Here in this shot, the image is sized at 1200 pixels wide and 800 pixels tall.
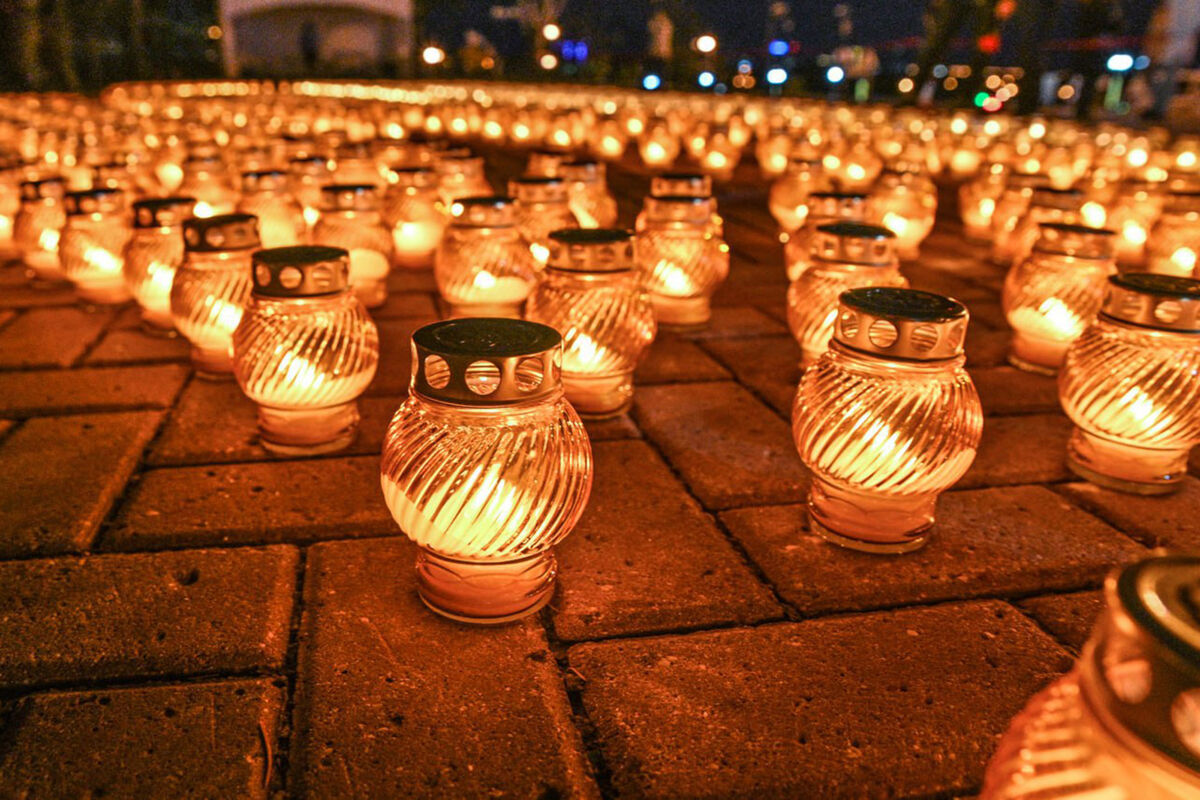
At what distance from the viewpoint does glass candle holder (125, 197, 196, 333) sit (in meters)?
2.35

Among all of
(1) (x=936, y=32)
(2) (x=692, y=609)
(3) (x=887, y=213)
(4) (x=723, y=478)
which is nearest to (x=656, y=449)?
(4) (x=723, y=478)

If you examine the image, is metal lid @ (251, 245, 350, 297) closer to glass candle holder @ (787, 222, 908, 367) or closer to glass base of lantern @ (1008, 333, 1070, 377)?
glass candle holder @ (787, 222, 908, 367)

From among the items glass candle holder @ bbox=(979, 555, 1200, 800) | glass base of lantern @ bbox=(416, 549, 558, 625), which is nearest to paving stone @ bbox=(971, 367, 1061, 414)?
glass base of lantern @ bbox=(416, 549, 558, 625)

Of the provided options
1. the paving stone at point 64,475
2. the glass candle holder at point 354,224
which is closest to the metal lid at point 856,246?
the glass candle holder at point 354,224

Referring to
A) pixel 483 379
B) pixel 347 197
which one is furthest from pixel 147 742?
pixel 347 197

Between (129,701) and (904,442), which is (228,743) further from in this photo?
(904,442)

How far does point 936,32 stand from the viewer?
12.4 meters

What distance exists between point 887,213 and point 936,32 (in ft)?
35.0

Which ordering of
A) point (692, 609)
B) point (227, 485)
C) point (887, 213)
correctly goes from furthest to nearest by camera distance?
1. point (887, 213)
2. point (227, 485)
3. point (692, 609)

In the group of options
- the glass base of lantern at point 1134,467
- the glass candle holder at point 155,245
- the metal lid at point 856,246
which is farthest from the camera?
the glass candle holder at point 155,245

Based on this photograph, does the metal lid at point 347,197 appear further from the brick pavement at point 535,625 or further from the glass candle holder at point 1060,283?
the glass candle holder at point 1060,283

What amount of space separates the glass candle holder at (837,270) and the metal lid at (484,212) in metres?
0.82

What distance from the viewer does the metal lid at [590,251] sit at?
1.93 metres

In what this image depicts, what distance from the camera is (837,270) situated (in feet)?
6.98
